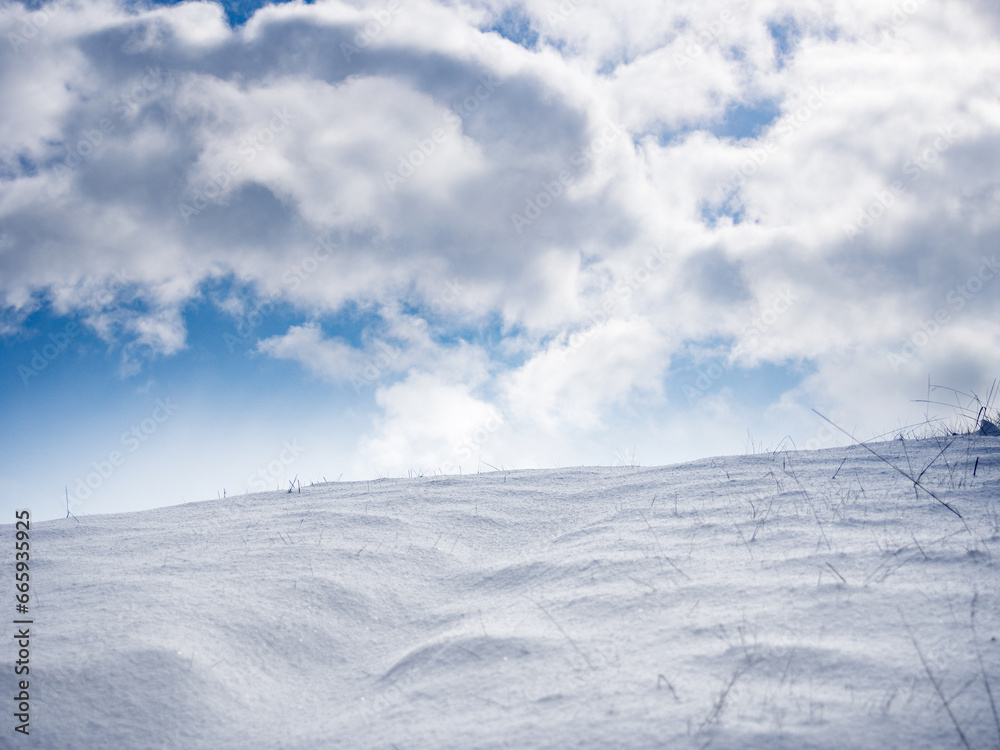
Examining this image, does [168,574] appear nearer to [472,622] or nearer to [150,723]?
[150,723]

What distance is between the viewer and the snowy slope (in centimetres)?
169

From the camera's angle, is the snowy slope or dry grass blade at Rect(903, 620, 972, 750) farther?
the snowy slope

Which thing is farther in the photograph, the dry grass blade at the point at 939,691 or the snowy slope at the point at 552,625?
the snowy slope at the point at 552,625

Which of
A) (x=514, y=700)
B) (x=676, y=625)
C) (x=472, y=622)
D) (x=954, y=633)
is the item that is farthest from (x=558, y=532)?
(x=954, y=633)

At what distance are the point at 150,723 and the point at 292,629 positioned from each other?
0.63m

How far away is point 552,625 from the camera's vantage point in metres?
2.29

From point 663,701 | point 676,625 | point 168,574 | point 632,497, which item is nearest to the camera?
point 663,701

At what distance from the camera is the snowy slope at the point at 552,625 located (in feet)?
5.55

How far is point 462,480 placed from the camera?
487cm

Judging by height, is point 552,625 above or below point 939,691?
above

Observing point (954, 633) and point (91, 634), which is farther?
point (91, 634)

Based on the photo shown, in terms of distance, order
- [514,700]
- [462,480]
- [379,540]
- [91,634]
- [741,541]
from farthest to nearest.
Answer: [462,480], [379,540], [741,541], [91,634], [514,700]

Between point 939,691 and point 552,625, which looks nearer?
point 939,691

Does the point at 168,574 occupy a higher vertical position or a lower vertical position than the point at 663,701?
higher
